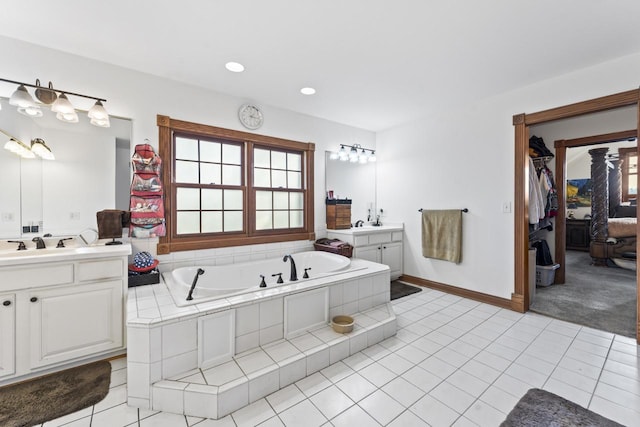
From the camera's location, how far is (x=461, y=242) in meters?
3.58

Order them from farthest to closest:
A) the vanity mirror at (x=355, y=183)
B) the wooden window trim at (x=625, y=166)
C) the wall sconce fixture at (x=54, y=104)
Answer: the wooden window trim at (x=625, y=166) < the vanity mirror at (x=355, y=183) < the wall sconce fixture at (x=54, y=104)

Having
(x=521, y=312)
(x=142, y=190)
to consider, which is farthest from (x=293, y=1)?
(x=521, y=312)

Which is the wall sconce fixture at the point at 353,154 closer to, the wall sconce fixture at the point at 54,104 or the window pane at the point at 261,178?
the window pane at the point at 261,178

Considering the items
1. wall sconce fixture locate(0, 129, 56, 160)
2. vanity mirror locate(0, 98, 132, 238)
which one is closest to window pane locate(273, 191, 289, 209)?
vanity mirror locate(0, 98, 132, 238)

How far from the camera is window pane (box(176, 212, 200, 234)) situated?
9.77ft

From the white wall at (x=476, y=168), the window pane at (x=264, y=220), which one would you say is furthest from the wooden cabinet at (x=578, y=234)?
the window pane at (x=264, y=220)

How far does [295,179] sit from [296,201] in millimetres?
327

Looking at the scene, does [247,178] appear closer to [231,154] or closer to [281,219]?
[231,154]

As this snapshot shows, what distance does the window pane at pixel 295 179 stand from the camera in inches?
153

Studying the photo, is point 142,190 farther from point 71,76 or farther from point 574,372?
point 574,372

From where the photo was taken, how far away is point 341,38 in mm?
2121

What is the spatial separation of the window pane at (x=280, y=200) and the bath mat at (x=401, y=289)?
1944 millimetres

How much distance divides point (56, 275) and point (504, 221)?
4333 mm

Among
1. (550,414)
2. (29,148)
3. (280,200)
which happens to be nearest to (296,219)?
(280,200)
